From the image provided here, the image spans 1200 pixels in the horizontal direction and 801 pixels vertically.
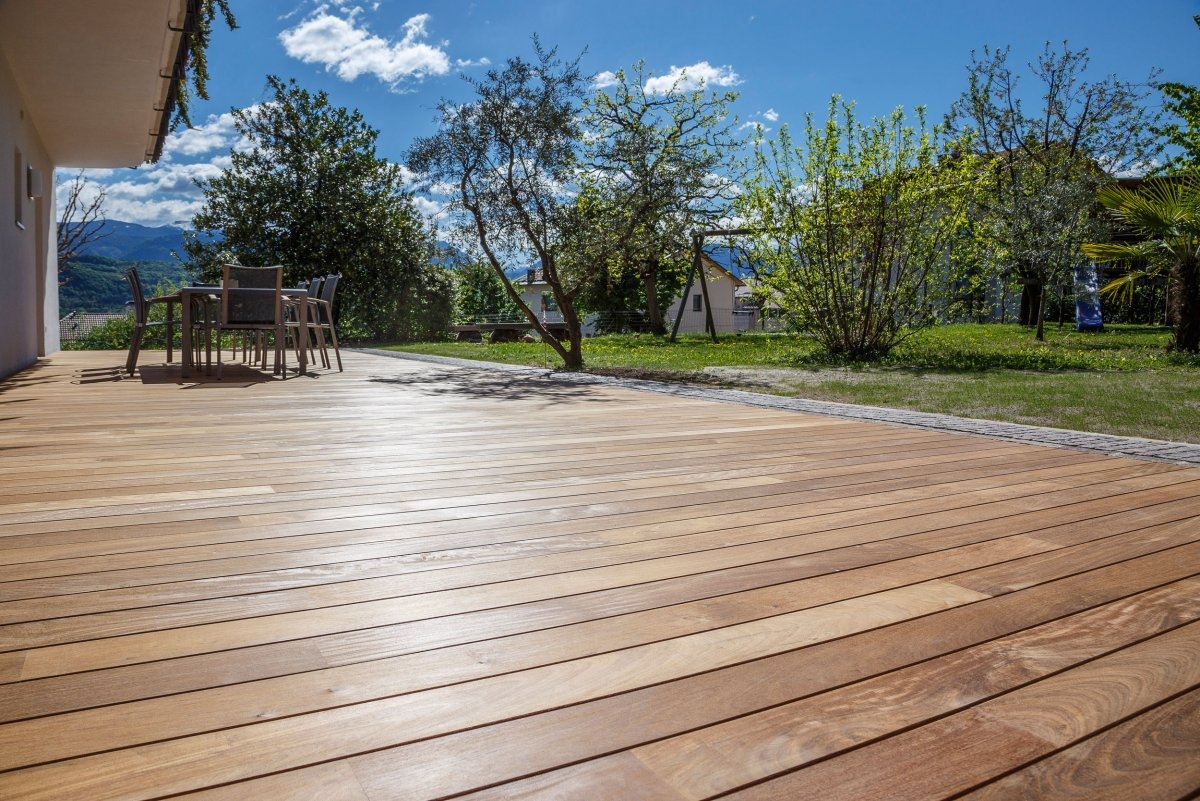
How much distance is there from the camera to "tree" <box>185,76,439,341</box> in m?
15.4

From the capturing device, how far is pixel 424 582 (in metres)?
1.60

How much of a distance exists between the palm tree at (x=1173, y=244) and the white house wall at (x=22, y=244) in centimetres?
1021

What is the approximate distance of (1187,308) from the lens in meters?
8.64

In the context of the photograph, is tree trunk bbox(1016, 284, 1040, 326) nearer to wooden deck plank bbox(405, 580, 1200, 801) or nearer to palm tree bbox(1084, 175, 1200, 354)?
palm tree bbox(1084, 175, 1200, 354)

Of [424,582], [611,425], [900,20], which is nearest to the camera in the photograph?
[424,582]

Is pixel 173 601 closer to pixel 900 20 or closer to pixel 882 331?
pixel 882 331

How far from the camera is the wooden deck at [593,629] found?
3.14 feet

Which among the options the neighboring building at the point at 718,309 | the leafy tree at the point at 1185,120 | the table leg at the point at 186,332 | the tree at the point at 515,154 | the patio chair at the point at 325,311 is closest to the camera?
the table leg at the point at 186,332

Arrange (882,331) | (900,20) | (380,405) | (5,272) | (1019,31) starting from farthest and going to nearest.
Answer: (1019,31) < (900,20) < (882,331) < (5,272) < (380,405)

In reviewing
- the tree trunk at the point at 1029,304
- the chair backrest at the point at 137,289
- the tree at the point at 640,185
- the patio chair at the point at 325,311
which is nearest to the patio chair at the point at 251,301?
the chair backrest at the point at 137,289

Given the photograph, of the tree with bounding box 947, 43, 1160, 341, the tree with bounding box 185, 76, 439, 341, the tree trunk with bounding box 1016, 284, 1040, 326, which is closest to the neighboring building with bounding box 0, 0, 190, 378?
the tree with bounding box 185, 76, 439, 341

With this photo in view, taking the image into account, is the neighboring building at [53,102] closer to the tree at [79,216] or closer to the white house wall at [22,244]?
the white house wall at [22,244]

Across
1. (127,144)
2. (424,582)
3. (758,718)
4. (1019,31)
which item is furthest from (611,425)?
(1019,31)

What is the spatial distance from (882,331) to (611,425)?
6136 mm
